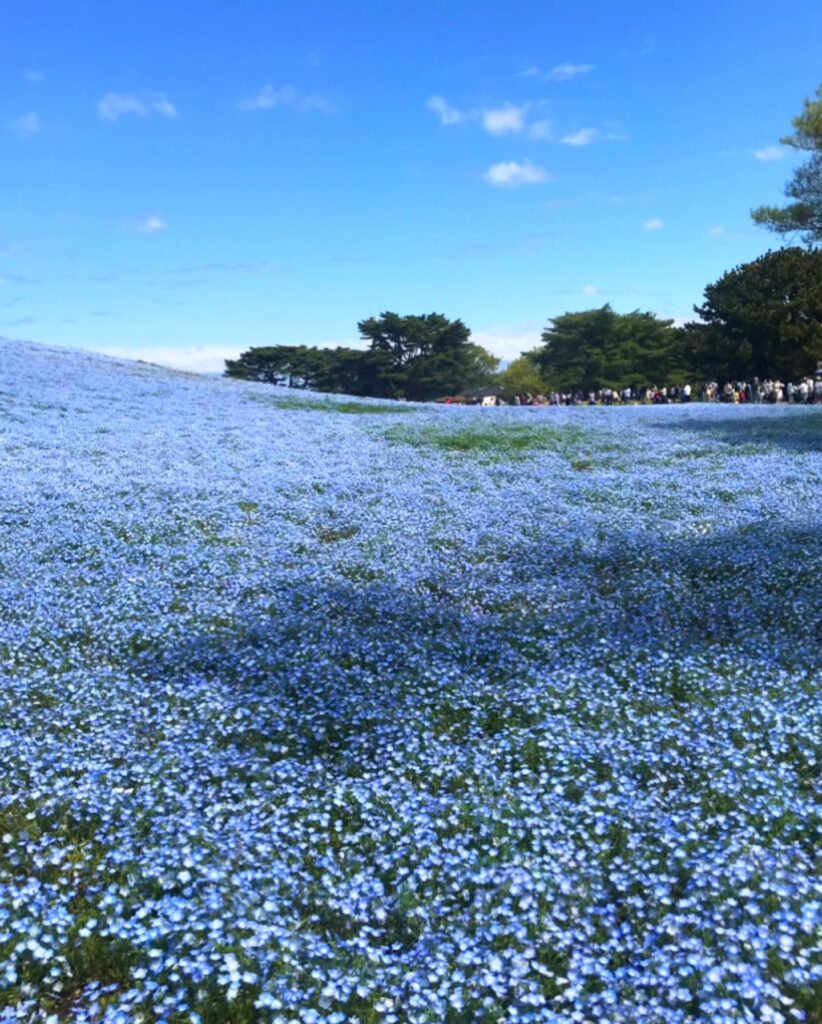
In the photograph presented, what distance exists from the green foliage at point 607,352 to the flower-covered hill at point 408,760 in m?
65.7

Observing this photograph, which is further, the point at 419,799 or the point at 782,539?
the point at 782,539

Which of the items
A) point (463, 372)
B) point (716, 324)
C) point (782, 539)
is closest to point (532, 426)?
point (782, 539)

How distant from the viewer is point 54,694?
7164 millimetres

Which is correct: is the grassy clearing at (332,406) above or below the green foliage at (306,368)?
below

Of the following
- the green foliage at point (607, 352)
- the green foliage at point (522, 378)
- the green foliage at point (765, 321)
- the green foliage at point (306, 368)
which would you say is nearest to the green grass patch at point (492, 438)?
the green foliage at point (765, 321)

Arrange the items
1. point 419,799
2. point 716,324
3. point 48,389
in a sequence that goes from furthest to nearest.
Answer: point 716,324
point 48,389
point 419,799

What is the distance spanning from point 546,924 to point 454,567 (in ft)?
20.4

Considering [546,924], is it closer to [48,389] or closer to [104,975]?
[104,975]

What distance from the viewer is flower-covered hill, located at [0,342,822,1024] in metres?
4.22

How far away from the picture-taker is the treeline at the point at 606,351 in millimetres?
54062

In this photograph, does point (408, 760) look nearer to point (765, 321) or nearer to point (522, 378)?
point (765, 321)

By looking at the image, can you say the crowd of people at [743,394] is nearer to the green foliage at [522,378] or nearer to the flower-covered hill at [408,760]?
the green foliage at [522,378]

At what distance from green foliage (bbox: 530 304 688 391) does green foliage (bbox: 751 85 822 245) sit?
131ft

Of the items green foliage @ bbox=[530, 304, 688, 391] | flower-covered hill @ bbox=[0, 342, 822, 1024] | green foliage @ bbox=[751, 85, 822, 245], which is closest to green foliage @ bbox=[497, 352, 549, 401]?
green foliage @ bbox=[530, 304, 688, 391]
